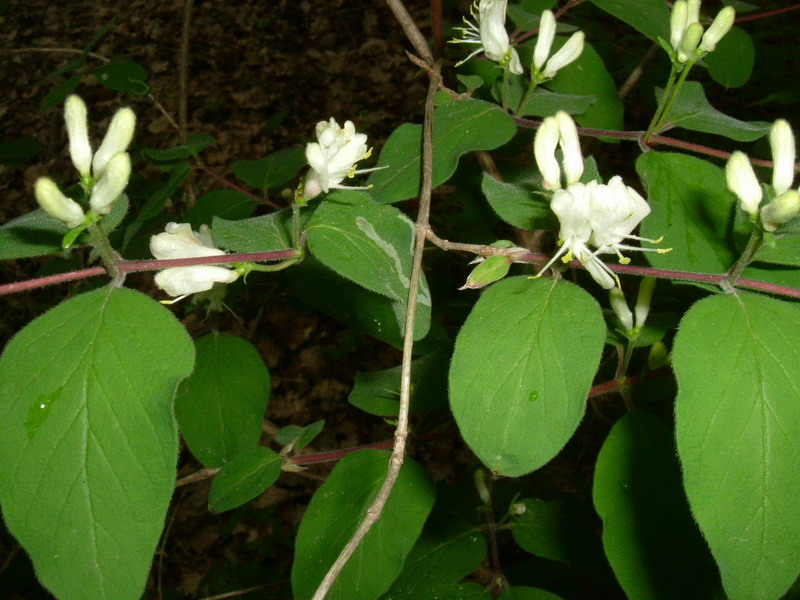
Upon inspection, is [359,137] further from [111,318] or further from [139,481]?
[139,481]

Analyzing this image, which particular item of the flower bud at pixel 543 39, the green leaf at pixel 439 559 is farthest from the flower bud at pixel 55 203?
the green leaf at pixel 439 559

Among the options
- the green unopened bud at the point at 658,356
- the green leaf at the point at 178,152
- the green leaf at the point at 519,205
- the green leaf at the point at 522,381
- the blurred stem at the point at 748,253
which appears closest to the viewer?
the green leaf at the point at 522,381

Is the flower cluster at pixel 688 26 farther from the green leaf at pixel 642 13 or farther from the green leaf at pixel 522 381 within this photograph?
the green leaf at pixel 522 381

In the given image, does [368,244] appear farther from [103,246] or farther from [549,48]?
[549,48]

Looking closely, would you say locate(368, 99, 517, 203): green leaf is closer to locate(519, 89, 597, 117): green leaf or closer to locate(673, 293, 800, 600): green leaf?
locate(519, 89, 597, 117): green leaf

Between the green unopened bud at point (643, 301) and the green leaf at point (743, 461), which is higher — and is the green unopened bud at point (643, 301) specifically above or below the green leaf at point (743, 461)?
below

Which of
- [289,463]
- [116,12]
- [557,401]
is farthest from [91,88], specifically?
[557,401]
